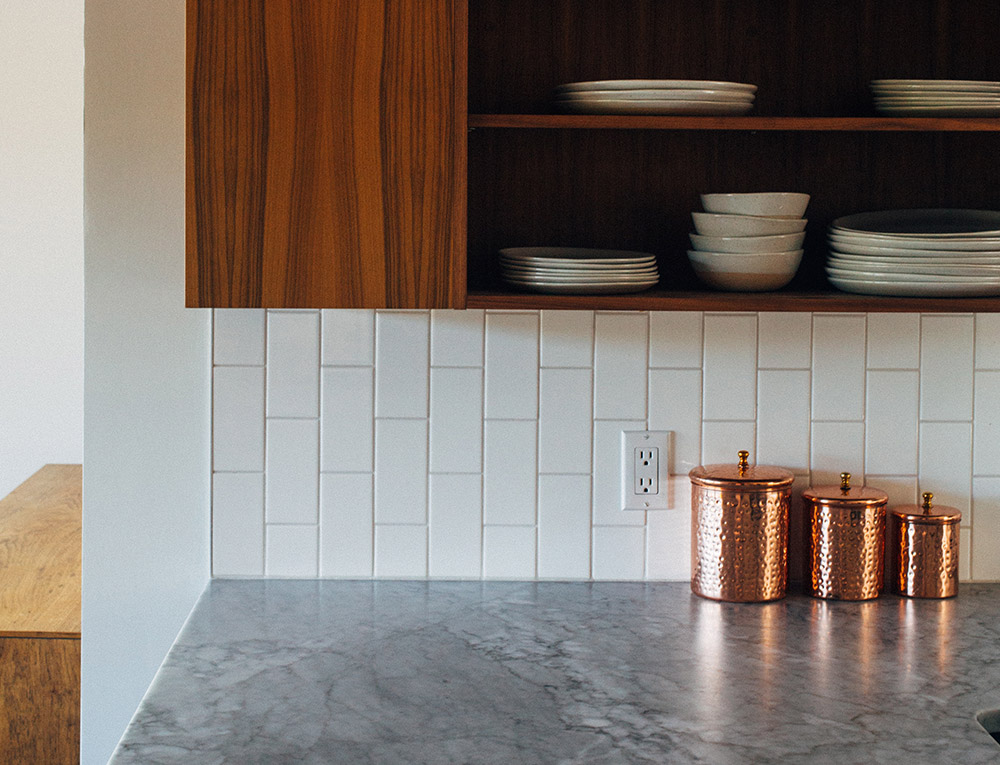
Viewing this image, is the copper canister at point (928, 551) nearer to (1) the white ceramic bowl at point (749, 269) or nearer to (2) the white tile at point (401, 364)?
(1) the white ceramic bowl at point (749, 269)

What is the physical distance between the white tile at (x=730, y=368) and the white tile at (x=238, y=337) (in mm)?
726

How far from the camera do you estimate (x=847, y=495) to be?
1.64 metres

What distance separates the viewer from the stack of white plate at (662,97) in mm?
1389

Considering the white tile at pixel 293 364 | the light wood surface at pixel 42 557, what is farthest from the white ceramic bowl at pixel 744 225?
the light wood surface at pixel 42 557

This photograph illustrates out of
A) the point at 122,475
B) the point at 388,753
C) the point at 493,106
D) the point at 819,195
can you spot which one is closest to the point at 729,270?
the point at 819,195

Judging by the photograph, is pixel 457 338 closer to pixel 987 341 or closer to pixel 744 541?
pixel 744 541

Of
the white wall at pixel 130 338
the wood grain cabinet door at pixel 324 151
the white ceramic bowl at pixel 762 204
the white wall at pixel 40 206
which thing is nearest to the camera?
the wood grain cabinet door at pixel 324 151

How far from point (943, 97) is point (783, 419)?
1.83 feet

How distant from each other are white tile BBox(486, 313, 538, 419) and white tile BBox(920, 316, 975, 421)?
2.10ft

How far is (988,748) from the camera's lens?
45.1 inches

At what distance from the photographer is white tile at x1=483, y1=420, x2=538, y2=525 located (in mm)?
1716

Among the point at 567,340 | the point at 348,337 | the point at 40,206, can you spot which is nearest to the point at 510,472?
the point at 567,340

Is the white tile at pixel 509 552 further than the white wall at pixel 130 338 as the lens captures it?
No

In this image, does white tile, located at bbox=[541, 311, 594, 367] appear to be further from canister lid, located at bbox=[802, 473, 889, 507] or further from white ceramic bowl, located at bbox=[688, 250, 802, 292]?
canister lid, located at bbox=[802, 473, 889, 507]
